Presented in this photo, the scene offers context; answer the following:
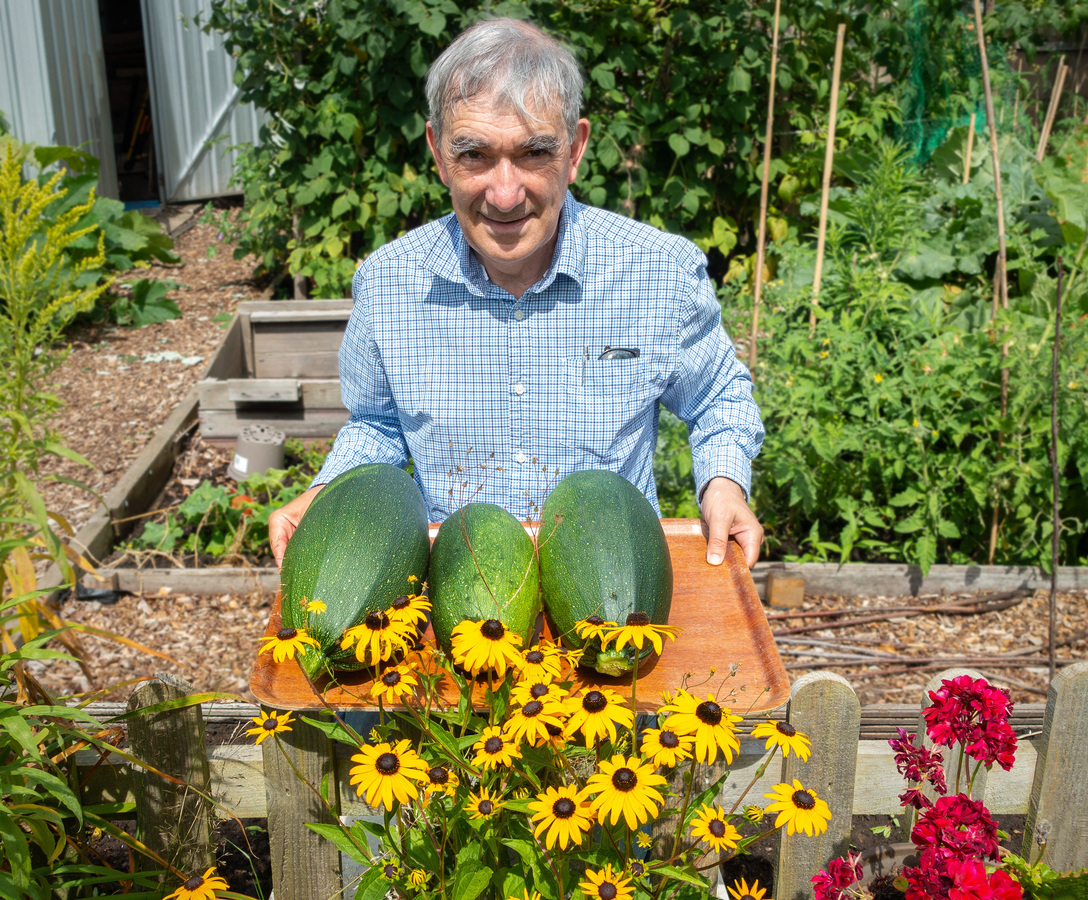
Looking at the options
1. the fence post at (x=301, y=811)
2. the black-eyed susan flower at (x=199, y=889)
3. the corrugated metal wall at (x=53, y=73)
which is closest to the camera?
the black-eyed susan flower at (x=199, y=889)

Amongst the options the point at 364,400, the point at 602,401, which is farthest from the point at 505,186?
the point at 364,400

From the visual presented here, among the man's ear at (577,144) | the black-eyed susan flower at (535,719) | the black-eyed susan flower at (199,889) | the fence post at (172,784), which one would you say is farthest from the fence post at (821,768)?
the man's ear at (577,144)

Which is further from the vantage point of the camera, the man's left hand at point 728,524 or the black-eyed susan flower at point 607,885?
the man's left hand at point 728,524

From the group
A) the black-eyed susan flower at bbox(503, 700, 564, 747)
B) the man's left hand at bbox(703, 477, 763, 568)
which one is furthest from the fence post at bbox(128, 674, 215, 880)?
the man's left hand at bbox(703, 477, 763, 568)

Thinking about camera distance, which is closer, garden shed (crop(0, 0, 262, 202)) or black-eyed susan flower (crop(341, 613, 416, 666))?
black-eyed susan flower (crop(341, 613, 416, 666))

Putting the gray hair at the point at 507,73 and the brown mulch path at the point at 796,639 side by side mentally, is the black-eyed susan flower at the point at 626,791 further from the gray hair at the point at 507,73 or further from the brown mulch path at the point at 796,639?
the brown mulch path at the point at 796,639

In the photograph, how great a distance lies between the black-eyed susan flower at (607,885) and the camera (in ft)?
4.06

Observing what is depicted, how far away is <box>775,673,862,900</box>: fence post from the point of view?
1825mm

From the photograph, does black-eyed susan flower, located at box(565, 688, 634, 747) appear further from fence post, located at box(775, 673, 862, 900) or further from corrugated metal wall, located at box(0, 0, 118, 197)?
corrugated metal wall, located at box(0, 0, 118, 197)

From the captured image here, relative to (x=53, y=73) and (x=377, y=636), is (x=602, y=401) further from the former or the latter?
(x=53, y=73)

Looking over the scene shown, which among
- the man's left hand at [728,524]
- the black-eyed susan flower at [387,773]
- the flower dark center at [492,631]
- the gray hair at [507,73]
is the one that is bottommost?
the man's left hand at [728,524]

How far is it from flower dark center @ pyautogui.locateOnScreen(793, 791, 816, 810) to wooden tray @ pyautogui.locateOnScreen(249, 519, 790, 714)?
0.18m

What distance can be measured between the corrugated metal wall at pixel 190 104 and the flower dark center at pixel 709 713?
30.7 feet

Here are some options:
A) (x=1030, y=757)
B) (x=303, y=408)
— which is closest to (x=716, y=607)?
(x=1030, y=757)
